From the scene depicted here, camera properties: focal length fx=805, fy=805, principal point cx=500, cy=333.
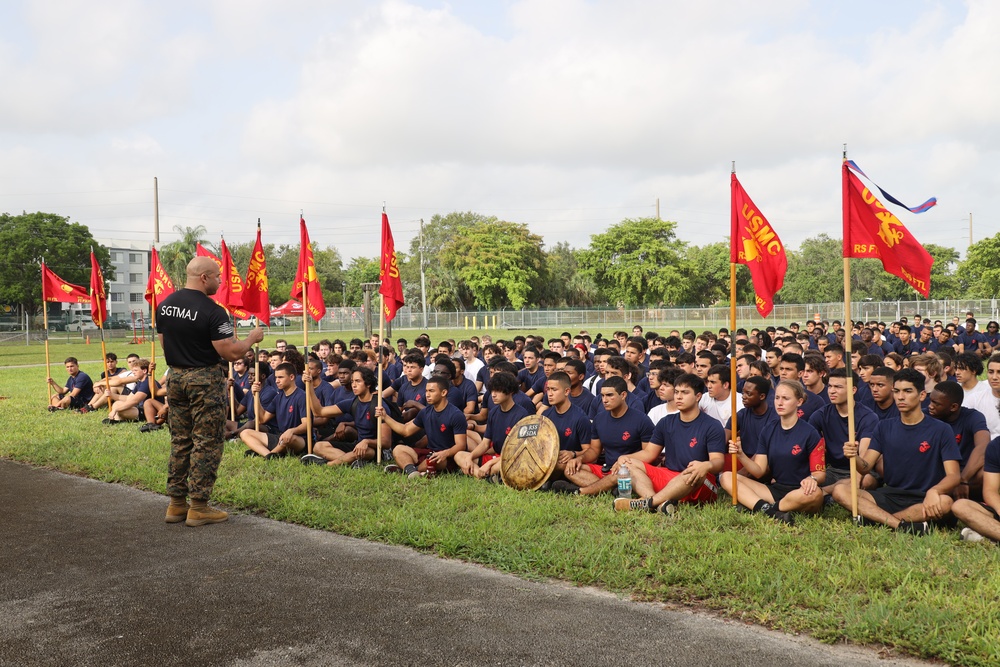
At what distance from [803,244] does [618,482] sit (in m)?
86.3

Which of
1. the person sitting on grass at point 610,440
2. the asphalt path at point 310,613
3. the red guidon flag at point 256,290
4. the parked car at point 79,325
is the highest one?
the red guidon flag at point 256,290

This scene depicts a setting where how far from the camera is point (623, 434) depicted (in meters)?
8.34

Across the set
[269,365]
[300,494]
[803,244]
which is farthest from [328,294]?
[300,494]

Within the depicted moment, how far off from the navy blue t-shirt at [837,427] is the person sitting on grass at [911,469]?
2.09ft

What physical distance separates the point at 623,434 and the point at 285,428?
4796 millimetres

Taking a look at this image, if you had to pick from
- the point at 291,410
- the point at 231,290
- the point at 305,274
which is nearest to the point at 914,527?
the point at 291,410

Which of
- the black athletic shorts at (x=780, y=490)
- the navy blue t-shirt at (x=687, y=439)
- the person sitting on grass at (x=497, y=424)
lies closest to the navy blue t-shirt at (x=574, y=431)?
the person sitting on grass at (x=497, y=424)

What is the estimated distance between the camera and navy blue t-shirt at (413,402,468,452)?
9.40 meters

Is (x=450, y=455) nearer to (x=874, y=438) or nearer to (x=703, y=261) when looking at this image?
(x=874, y=438)

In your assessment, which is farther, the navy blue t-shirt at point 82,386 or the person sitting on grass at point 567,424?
the navy blue t-shirt at point 82,386

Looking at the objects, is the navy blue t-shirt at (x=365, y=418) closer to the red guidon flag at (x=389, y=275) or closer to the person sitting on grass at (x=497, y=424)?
the red guidon flag at (x=389, y=275)

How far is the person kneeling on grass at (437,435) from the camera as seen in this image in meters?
9.20

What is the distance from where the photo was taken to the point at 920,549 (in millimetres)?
5859

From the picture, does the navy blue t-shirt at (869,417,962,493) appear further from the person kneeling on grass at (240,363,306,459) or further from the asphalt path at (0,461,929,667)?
the person kneeling on grass at (240,363,306,459)
